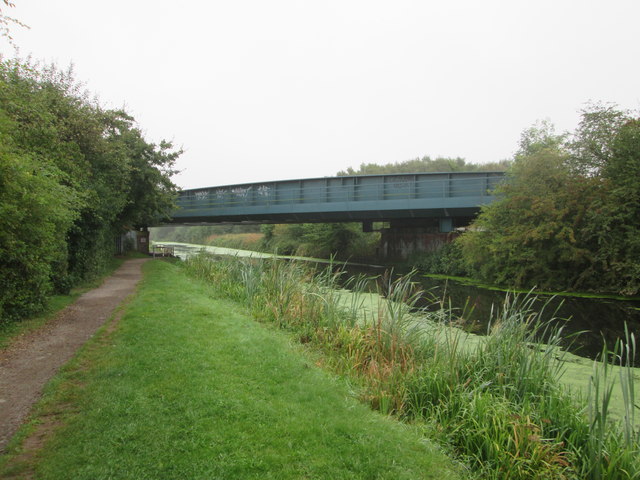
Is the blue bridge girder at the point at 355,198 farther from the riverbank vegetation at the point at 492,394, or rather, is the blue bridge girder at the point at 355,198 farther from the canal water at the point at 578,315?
the riverbank vegetation at the point at 492,394

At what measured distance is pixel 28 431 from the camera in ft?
12.6

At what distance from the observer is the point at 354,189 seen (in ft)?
99.8

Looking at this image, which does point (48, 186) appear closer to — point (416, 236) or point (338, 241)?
A: point (416, 236)

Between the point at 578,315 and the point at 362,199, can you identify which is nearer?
the point at 578,315

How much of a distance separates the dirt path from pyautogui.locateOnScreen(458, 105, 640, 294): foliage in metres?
17.9

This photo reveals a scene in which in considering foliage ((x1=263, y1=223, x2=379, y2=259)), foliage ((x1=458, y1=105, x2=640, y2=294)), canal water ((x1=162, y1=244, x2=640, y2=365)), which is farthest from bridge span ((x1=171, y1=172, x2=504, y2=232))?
canal water ((x1=162, y1=244, x2=640, y2=365))

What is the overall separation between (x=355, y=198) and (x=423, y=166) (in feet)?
144

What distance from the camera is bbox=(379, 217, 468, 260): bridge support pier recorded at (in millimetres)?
29464

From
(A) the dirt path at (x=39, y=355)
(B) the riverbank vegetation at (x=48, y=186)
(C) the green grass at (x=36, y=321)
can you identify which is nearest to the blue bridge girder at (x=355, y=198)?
(B) the riverbank vegetation at (x=48, y=186)

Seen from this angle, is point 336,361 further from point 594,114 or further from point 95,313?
point 594,114

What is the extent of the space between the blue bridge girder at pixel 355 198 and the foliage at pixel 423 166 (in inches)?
1295

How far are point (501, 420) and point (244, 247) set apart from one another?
57710 millimetres

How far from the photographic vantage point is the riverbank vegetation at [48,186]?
738cm

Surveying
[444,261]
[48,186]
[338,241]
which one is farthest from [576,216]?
[338,241]
